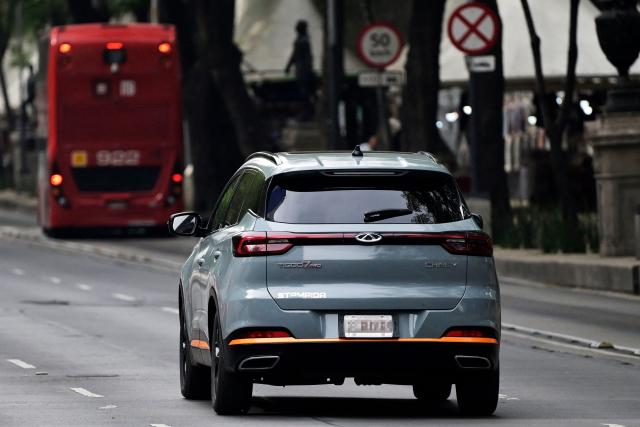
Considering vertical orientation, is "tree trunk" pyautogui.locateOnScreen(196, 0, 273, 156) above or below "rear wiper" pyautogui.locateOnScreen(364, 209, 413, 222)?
below

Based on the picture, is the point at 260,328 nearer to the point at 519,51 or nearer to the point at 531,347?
the point at 531,347

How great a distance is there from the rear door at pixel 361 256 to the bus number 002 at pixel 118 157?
25.7m

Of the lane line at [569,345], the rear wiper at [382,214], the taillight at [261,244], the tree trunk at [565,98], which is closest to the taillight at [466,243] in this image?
the rear wiper at [382,214]

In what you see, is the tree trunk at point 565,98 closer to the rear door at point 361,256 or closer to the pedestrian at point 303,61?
the pedestrian at point 303,61

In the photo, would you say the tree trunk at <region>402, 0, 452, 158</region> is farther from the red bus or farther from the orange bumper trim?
the orange bumper trim

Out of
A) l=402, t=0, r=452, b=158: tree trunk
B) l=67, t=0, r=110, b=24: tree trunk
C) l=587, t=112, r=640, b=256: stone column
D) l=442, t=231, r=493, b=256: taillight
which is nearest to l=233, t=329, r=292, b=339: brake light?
l=442, t=231, r=493, b=256: taillight

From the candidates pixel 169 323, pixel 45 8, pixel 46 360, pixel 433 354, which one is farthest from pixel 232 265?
pixel 45 8

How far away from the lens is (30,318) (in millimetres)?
23453

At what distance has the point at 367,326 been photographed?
12859 millimetres

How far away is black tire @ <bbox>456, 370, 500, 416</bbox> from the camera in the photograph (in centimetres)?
1334

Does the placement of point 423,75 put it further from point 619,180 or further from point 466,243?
point 466,243

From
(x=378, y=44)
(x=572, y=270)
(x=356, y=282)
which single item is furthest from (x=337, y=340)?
(x=378, y=44)

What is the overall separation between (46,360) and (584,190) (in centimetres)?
2286

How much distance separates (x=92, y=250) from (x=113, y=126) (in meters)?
2.82
